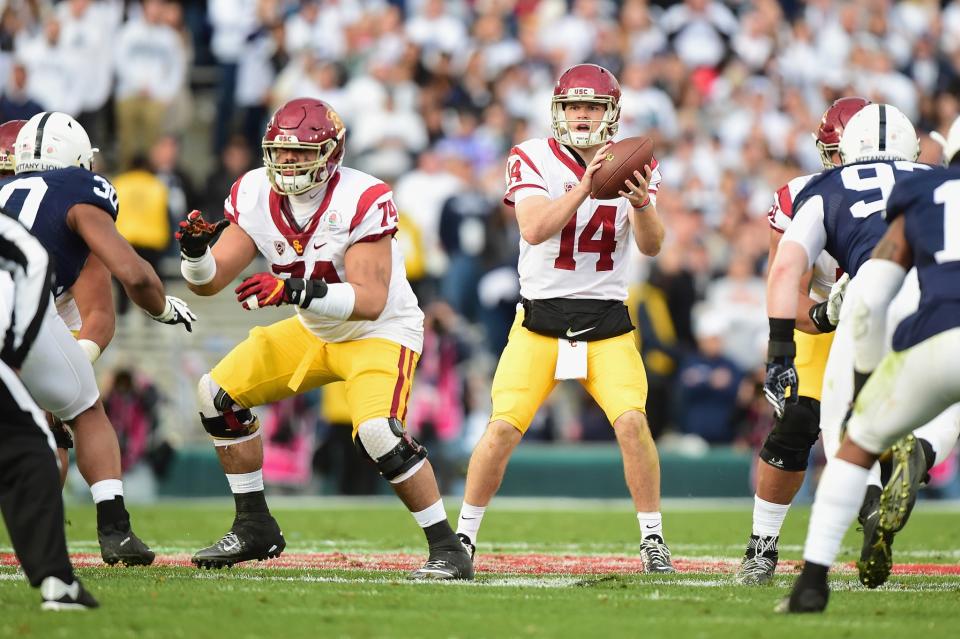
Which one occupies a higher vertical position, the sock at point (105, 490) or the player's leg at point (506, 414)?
the player's leg at point (506, 414)

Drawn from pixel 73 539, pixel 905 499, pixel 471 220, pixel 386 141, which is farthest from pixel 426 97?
pixel 905 499

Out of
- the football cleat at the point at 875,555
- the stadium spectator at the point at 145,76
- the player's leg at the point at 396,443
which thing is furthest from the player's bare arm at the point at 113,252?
the stadium spectator at the point at 145,76

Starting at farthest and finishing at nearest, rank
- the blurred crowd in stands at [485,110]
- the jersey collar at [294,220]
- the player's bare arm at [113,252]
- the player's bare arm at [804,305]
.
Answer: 1. the blurred crowd in stands at [485,110]
2. the player's bare arm at [804,305]
3. the jersey collar at [294,220]
4. the player's bare arm at [113,252]

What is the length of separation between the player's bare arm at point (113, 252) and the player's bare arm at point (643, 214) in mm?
1844

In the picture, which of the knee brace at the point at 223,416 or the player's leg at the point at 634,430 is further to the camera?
the player's leg at the point at 634,430

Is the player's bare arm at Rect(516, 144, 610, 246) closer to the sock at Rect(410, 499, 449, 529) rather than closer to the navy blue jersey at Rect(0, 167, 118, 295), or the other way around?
the sock at Rect(410, 499, 449, 529)

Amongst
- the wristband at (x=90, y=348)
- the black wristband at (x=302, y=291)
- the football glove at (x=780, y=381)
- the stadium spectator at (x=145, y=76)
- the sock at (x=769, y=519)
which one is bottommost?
the sock at (x=769, y=519)

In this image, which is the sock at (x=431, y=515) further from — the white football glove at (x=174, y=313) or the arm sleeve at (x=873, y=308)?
the arm sleeve at (x=873, y=308)

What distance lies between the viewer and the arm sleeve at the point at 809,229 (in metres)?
5.25

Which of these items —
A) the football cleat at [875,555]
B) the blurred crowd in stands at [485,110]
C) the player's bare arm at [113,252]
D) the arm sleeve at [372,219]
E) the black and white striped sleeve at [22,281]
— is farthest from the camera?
the blurred crowd in stands at [485,110]

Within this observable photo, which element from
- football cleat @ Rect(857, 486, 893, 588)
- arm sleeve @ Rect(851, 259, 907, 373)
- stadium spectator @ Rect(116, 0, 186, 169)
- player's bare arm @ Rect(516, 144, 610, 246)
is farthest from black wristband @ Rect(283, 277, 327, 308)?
stadium spectator @ Rect(116, 0, 186, 169)

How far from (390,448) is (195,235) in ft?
3.41

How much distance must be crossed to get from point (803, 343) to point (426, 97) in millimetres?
7839

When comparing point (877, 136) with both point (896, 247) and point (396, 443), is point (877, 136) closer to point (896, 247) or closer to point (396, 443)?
point (896, 247)
